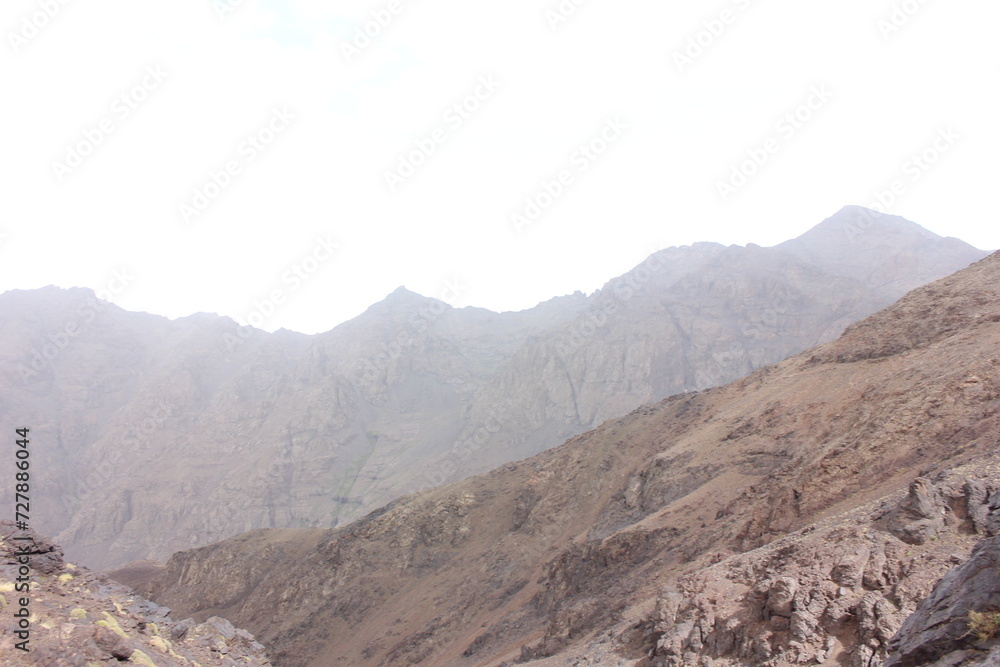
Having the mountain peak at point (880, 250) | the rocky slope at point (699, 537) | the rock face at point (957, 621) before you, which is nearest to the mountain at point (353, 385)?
the mountain peak at point (880, 250)

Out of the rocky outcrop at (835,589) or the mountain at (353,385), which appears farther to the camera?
the mountain at (353,385)

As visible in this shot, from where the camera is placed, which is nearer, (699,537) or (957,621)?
(957,621)

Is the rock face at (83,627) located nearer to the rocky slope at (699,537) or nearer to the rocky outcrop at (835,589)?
the rocky slope at (699,537)

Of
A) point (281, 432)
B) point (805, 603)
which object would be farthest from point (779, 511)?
point (281, 432)

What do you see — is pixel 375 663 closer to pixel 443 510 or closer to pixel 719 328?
pixel 443 510

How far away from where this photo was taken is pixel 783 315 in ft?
335

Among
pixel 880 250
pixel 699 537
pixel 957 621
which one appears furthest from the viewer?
pixel 880 250

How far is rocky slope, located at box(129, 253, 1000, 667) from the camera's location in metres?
10.7

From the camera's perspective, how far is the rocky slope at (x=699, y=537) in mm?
10742

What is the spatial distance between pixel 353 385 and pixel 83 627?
126244mm

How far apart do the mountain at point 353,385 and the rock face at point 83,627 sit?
3044 inches

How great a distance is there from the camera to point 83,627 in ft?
30.8

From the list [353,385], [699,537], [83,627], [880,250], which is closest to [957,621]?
[83,627]

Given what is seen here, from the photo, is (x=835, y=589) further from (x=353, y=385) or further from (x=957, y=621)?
(x=353, y=385)
